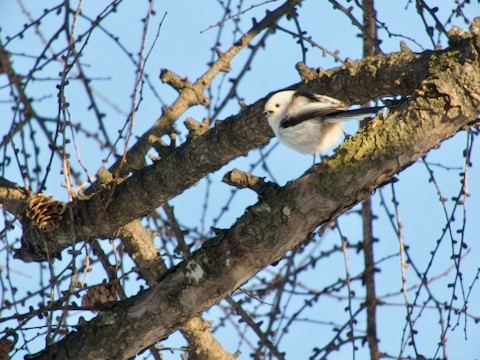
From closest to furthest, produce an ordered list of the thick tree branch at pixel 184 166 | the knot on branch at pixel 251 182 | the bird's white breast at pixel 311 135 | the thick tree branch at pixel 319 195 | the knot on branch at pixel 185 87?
the thick tree branch at pixel 319 195 → the knot on branch at pixel 251 182 → the thick tree branch at pixel 184 166 → the bird's white breast at pixel 311 135 → the knot on branch at pixel 185 87

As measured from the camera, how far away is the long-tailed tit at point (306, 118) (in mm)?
3377

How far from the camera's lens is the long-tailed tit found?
3377 mm

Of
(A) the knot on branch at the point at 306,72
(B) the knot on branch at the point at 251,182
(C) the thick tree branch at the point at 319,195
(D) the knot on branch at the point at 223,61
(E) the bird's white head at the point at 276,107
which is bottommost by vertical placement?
(C) the thick tree branch at the point at 319,195

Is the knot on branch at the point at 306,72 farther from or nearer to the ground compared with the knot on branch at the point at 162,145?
nearer to the ground

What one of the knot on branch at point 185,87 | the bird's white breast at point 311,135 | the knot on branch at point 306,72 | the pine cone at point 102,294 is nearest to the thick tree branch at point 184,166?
the knot on branch at point 306,72

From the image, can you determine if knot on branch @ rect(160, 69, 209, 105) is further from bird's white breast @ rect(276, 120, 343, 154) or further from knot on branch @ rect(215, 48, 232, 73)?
bird's white breast @ rect(276, 120, 343, 154)

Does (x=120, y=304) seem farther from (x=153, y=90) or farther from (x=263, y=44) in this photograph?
(x=263, y=44)

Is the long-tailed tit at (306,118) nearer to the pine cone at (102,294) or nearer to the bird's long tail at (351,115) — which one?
the bird's long tail at (351,115)

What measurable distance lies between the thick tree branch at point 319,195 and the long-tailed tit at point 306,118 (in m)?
0.69

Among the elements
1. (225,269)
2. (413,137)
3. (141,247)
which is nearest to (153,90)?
(141,247)

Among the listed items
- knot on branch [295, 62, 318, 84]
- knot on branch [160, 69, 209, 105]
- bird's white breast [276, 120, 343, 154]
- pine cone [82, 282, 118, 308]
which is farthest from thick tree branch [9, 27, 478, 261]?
knot on branch [160, 69, 209, 105]

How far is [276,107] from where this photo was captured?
11.1 feet

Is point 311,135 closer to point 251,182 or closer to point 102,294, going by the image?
point 251,182

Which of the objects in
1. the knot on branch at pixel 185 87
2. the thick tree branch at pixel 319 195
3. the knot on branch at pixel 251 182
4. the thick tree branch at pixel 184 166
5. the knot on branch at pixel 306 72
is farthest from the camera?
the knot on branch at pixel 185 87
